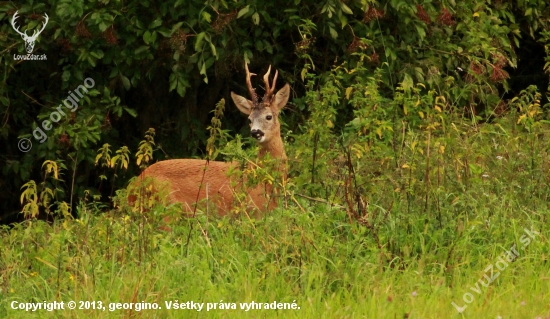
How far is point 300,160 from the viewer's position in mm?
7535

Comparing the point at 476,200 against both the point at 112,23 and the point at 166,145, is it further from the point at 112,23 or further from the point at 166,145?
the point at 166,145

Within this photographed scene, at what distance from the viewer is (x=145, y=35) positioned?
9.32 meters

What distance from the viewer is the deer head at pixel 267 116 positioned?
342 inches

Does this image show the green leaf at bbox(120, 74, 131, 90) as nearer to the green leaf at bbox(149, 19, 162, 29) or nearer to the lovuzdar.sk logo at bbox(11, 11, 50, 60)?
the green leaf at bbox(149, 19, 162, 29)

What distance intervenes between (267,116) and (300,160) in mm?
1464

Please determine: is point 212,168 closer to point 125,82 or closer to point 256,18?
point 256,18

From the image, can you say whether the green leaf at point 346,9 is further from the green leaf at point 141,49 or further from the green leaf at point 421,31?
the green leaf at point 141,49

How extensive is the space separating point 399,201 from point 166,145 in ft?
15.2

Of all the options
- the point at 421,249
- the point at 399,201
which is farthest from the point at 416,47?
the point at 421,249

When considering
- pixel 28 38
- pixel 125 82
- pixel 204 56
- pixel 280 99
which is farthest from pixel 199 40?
pixel 28 38

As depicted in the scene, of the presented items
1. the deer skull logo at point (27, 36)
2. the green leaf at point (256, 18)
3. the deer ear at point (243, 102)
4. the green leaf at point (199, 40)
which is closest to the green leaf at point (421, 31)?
the green leaf at point (256, 18)

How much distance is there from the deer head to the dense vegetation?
0.67ft

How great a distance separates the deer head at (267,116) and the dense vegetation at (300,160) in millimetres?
205

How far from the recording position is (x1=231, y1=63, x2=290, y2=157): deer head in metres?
8.68
